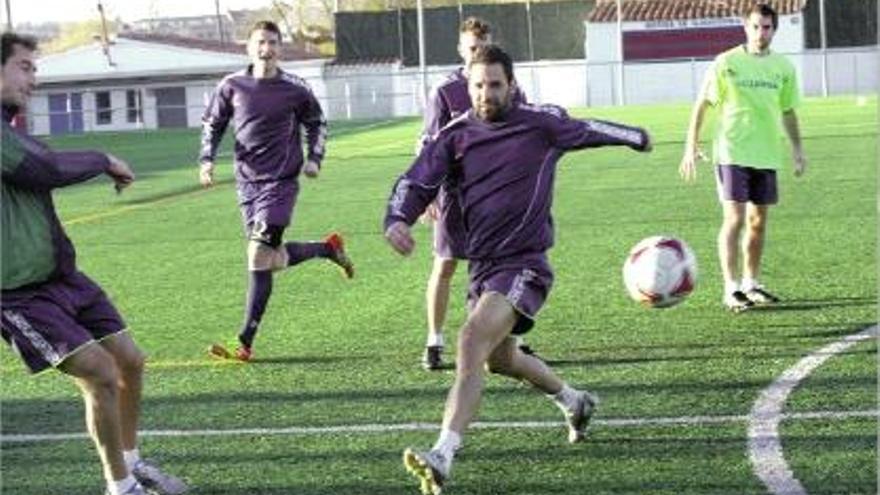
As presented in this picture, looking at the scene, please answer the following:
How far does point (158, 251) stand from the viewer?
53.0 ft

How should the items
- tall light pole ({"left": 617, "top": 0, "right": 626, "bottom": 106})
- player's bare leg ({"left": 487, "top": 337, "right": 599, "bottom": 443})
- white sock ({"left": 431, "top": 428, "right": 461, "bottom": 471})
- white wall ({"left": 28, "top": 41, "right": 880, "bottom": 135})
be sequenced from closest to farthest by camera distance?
white sock ({"left": 431, "top": 428, "right": 461, "bottom": 471}), player's bare leg ({"left": 487, "top": 337, "right": 599, "bottom": 443}), white wall ({"left": 28, "top": 41, "right": 880, "bottom": 135}), tall light pole ({"left": 617, "top": 0, "right": 626, "bottom": 106})

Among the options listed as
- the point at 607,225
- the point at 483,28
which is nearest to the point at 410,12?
the point at 607,225

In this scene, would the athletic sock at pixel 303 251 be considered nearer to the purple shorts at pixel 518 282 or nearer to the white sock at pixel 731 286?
the white sock at pixel 731 286

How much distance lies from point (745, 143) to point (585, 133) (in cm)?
401

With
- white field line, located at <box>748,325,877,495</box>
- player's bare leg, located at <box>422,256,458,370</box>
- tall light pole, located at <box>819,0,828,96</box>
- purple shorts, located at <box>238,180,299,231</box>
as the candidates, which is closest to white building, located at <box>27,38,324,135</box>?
tall light pole, located at <box>819,0,828,96</box>

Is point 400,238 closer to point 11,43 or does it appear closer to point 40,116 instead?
point 11,43

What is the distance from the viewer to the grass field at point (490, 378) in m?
6.55

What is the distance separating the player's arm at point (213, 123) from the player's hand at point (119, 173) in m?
3.82

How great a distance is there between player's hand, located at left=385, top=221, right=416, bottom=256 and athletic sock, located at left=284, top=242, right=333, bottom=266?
150 inches

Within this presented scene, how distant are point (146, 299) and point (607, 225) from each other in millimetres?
5551

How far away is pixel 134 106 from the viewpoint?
2896 inches

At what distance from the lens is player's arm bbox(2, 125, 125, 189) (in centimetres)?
561

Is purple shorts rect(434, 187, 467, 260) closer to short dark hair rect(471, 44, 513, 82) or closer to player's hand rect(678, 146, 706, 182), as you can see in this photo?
short dark hair rect(471, 44, 513, 82)

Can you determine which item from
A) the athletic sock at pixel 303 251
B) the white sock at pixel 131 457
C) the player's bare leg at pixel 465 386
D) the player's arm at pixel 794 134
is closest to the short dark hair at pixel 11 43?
the white sock at pixel 131 457
